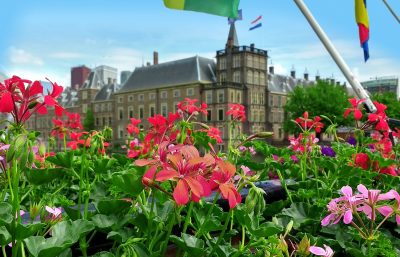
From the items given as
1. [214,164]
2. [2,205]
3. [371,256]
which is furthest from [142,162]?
[371,256]

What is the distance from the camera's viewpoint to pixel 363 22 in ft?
16.4

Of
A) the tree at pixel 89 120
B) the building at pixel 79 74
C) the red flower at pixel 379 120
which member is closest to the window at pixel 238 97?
the tree at pixel 89 120

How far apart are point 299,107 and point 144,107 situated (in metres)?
19.3

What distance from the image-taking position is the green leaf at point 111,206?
0.96 metres

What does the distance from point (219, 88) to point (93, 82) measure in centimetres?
2122

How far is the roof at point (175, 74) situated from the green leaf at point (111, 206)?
41998 mm

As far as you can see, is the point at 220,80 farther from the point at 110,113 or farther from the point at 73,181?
the point at 73,181

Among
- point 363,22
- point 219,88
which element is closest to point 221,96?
point 219,88

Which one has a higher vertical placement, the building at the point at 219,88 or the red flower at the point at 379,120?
the building at the point at 219,88

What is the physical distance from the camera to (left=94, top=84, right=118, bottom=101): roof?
5416 cm

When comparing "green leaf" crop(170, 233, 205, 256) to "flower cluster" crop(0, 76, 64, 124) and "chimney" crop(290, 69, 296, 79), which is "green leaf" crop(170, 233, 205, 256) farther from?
"chimney" crop(290, 69, 296, 79)

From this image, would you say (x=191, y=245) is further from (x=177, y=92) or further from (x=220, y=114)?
(x=177, y=92)

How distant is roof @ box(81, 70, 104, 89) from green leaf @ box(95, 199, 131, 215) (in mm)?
57277

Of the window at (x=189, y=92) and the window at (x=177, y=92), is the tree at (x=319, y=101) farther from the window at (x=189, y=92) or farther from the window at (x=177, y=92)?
the window at (x=177, y=92)
